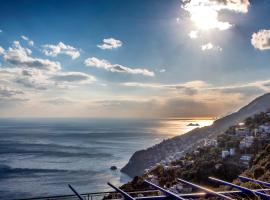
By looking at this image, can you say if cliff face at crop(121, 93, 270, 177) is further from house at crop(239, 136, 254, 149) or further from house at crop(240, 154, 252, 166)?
house at crop(240, 154, 252, 166)

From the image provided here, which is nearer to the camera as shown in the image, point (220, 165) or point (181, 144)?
point (220, 165)

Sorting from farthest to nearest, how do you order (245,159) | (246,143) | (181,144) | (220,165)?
(181,144)
(246,143)
(245,159)
(220,165)

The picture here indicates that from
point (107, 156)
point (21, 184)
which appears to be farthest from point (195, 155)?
point (107, 156)

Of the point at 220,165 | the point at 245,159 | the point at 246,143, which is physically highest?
the point at 246,143

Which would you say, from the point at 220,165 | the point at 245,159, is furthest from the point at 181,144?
the point at 220,165

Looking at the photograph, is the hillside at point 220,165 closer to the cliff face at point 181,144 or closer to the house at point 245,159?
the house at point 245,159

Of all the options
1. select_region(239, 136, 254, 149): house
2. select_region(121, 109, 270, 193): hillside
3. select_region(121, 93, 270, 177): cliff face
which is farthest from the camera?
select_region(121, 93, 270, 177): cliff face

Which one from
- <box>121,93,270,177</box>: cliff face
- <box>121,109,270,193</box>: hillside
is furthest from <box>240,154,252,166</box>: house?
<box>121,93,270,177</box>: cliff face

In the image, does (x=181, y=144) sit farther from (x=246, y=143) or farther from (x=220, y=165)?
(x=220, y=165)
